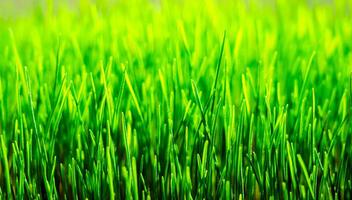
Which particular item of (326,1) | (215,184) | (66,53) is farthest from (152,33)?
(326,1)

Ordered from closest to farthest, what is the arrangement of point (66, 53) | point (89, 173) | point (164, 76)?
1. point (89, 173)
2. point (164, 76)
3. point (66, 53)

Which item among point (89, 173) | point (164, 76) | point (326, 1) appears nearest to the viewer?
point (89, 173)

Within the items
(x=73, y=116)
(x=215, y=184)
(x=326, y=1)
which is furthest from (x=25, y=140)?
(x=326, y=1)

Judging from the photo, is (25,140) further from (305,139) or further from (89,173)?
(305,139)

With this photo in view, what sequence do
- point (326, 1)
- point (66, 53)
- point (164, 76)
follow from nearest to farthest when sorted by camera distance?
point (164, 76) < point (66, 53) < point (326, 1)

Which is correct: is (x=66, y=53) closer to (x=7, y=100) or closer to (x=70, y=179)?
(x=7, y=100)

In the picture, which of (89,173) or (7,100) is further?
(7,100)

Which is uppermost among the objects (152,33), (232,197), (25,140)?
(152,33)

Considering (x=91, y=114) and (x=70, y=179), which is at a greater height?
(x=91, y=114)

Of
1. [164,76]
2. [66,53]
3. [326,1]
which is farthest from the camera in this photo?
[326,1]
